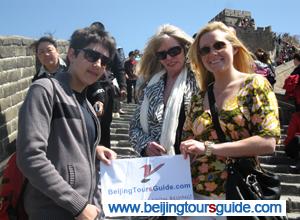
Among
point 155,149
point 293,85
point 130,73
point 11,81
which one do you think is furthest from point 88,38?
point 130,73

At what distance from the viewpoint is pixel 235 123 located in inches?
93.2

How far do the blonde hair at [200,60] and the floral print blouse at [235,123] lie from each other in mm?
264

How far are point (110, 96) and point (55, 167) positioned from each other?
8.88ft

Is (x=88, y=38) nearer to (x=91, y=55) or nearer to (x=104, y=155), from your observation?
(x=91, y=55)

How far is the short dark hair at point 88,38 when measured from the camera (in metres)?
2.40

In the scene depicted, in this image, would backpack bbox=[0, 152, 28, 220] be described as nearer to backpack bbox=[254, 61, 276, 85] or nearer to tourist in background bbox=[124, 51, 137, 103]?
backpack bbox=[254, 61, 276, 85]

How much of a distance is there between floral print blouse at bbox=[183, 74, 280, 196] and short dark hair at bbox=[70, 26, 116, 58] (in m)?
0.73

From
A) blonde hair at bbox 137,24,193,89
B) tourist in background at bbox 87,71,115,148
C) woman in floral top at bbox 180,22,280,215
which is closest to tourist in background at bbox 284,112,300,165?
tourist in background at bbox 87,71,115,148

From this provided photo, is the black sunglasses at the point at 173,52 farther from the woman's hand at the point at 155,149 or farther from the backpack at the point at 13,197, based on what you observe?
the backpack at the point at 13,197

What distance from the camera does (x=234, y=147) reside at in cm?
230

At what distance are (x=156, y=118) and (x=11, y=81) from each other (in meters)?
3.59

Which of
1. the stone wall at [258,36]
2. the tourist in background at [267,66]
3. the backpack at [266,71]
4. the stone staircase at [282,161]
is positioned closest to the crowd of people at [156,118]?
the stone staircase at [282,161]

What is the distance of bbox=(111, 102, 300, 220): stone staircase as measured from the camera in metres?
5.74

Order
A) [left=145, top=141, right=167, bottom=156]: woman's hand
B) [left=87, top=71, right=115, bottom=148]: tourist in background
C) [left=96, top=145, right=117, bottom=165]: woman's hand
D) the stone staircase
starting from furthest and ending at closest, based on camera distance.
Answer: the stone staircase, [left=87, top=71, right=115, bottom=148]: tourist in background, [left=145, top=141, right=167, bottom=156]: woman's hand, [left=96, top=145, right=117, bottom=165]: woman's hand
